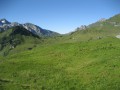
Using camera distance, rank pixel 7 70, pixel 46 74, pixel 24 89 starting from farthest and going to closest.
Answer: pixel 7 70
pixel 46 74
pixel 24 89

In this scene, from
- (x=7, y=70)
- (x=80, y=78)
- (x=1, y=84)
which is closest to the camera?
(x=1, y=84)

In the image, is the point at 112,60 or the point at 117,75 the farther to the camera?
the point at 112,60

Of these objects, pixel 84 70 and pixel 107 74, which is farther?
pixel 84 70

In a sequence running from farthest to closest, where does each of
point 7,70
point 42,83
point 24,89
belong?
point 7,70
point 42,83
point 24,89

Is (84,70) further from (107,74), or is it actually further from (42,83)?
(42,83)

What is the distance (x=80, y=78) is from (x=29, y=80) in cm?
1031

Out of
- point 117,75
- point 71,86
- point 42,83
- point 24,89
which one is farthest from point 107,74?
point 24,89

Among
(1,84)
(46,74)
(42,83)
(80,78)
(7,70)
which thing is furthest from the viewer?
(7,70)

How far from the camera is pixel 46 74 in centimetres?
5609

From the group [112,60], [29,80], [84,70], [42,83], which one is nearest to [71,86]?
[42,83]

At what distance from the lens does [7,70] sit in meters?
61.9

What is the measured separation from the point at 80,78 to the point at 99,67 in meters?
10.6

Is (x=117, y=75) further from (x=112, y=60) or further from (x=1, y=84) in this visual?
(x=1, y=84)

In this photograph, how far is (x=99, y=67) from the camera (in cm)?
5859
